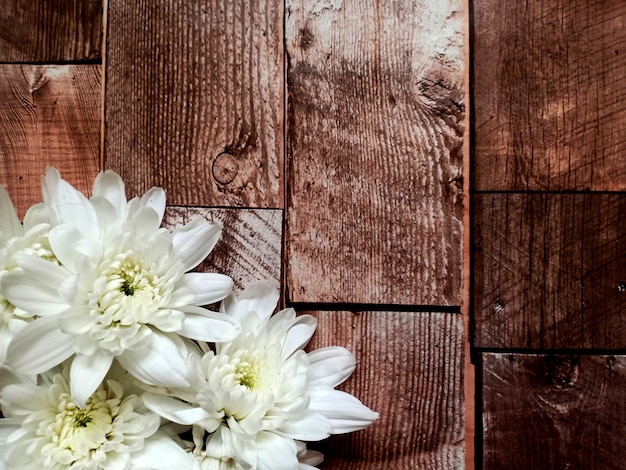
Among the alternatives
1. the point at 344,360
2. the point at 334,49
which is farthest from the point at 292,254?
the point at 334,49

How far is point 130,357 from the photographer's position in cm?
53

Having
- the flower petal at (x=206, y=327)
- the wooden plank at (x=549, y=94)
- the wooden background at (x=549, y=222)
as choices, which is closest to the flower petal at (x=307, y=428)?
the flower petal at (x=206, y=327)

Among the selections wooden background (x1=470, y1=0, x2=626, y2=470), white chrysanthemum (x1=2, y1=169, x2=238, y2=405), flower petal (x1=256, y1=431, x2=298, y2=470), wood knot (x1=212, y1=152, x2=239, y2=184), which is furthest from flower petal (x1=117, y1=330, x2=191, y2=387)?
wooden background (x1=470, y1=0, x2=626, y2=470)

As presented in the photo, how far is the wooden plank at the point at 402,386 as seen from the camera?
63cm

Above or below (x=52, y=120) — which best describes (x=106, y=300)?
below

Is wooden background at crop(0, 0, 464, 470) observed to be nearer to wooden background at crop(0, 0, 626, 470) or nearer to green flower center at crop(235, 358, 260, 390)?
wooden background at crop(0, 0, 626, 470)

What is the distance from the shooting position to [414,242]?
64 centimetres

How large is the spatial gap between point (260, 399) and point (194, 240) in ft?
0.63

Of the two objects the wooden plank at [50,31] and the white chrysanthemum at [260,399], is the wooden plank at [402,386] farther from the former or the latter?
the wooden plank at [50,31]

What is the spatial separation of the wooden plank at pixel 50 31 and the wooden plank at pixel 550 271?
1.85 feet

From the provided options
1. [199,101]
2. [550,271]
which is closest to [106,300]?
[199,101]

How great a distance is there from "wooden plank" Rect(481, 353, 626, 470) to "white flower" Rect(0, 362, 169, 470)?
A: 419 mm

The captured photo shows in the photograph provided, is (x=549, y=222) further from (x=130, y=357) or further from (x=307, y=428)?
(x=130, y=357)

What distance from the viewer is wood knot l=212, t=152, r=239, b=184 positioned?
25.2 inches
